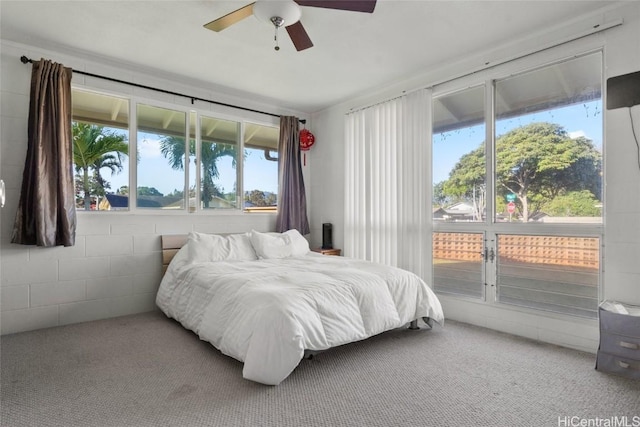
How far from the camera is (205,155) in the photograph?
4285mm

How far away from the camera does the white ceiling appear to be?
102 inches

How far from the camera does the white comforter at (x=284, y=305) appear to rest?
6.92ft

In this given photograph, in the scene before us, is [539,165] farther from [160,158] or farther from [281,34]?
[160,158]

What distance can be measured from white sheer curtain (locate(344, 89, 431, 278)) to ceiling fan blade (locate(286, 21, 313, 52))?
167 cm

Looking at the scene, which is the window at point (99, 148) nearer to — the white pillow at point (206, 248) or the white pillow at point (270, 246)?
the white pillow at point (206, 248)

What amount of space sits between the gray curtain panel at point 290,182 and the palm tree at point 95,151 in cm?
195

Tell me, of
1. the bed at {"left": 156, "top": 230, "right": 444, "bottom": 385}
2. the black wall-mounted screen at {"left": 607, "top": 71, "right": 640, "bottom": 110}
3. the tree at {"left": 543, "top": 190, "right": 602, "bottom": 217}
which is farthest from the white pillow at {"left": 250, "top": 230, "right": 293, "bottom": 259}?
the black wall-mounted screen at {"left": 607, "top": 71, "right": 640, "bottom": 110}

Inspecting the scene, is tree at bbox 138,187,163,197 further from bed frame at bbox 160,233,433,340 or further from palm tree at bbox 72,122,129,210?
bed frame at bbox 160,233,433,340

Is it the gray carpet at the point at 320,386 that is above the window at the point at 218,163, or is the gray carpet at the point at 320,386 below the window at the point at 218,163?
below

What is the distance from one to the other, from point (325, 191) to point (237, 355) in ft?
10.3

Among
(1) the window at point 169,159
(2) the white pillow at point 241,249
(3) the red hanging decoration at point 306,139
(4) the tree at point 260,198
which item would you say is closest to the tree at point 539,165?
(3) the red hanging decoration at point 306,139

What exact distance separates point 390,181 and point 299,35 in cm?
207

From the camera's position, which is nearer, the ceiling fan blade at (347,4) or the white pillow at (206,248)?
the ceiling fan blade at (347,4)

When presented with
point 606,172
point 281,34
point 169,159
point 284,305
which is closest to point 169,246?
point 169,159
